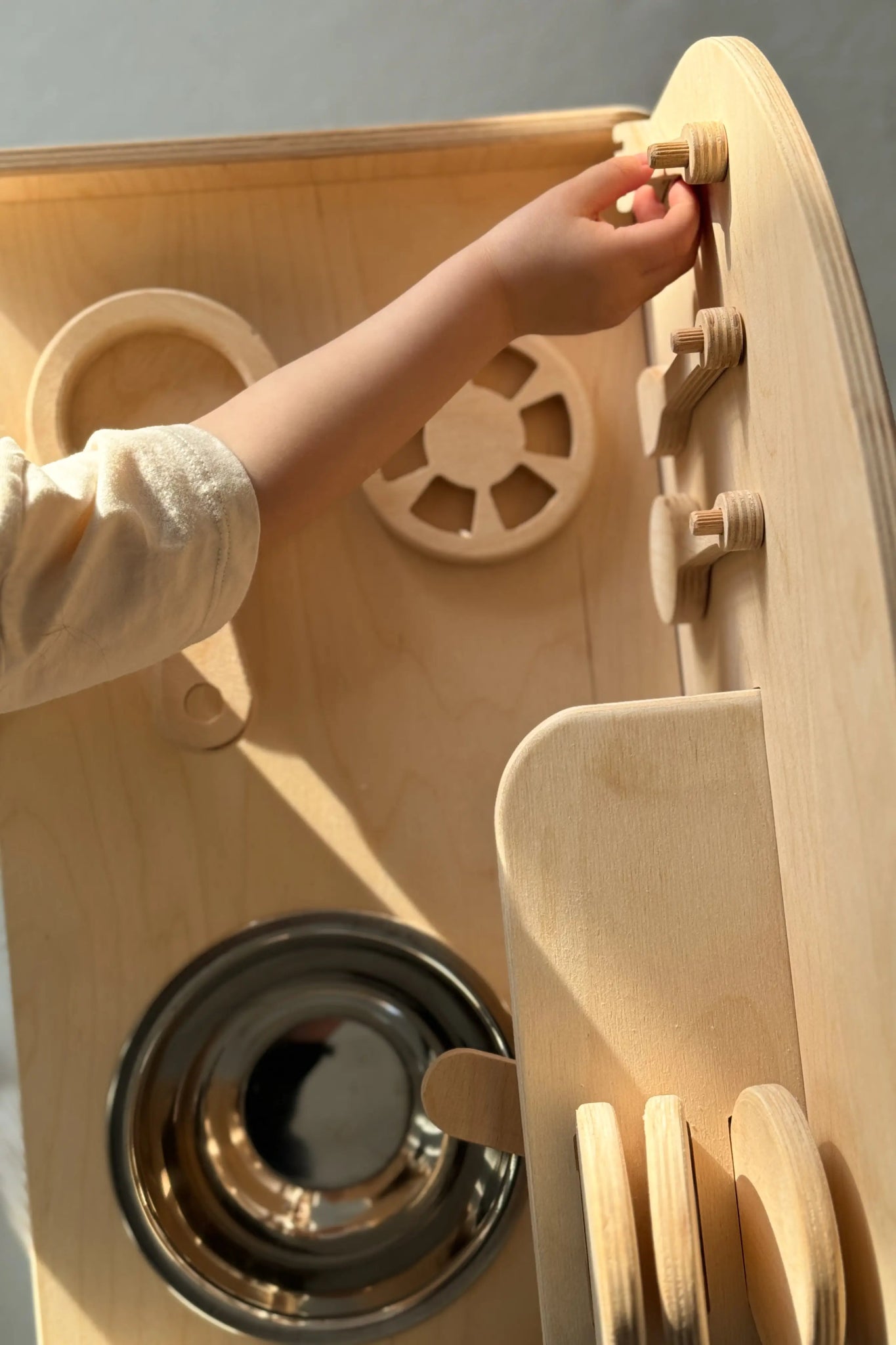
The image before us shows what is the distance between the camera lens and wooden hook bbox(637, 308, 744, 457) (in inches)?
19.2

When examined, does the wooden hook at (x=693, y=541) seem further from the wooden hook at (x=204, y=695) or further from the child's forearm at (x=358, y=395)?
the wooden hook at (x=204, y=695)

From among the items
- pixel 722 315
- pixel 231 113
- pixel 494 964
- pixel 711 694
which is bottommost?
pixel 494 964

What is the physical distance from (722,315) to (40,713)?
0.44 metres

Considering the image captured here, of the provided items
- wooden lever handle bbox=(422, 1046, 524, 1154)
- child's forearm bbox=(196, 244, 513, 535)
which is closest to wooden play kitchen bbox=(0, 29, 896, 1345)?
wooden lever handle bbox=(422, 1046, 524, 1154)

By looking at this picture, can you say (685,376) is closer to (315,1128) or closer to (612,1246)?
(612,1246)

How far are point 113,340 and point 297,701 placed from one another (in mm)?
235

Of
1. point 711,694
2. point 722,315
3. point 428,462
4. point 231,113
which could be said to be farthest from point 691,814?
point 231,113

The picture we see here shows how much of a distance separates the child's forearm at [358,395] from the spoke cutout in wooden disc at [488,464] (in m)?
0.11

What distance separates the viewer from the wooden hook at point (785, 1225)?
0.37 meters

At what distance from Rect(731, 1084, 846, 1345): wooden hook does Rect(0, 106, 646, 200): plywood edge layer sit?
0.53 m

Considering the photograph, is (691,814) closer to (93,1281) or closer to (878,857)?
(878,857)

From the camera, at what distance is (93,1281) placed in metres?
0.67

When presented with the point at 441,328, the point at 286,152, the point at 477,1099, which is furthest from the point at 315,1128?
the point at 286,152

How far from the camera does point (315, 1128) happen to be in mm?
701
